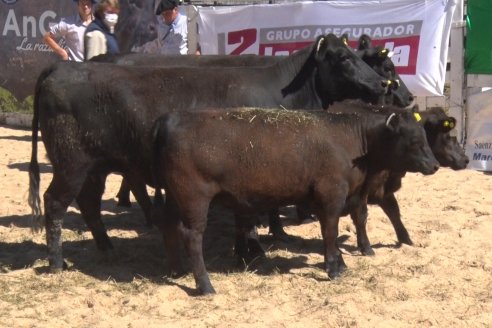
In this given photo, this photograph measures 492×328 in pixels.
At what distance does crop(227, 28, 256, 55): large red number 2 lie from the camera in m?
12.5

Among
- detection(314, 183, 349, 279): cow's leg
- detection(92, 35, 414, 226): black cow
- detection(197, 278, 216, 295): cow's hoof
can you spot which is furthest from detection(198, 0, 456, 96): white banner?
detection(197, 278, 216, 295): cow's hoof

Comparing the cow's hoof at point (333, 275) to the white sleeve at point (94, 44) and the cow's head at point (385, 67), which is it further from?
the white sleeve at point (94, 44)

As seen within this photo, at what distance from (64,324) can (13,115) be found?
391 inches

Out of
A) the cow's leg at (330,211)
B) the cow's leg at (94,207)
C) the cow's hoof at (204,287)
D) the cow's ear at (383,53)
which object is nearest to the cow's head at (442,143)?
the cow's ear at (383,53)

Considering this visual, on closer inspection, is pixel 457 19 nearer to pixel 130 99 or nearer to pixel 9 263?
pixel 130 99

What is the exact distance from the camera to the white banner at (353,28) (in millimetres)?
11125

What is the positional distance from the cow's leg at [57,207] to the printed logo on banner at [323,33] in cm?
565

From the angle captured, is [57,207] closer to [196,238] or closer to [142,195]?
[142,195]

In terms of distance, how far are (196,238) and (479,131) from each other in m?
5.80

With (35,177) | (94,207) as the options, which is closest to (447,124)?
(94,207)

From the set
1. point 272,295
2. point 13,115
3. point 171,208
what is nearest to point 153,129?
point 171,208

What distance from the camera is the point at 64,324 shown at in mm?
5727

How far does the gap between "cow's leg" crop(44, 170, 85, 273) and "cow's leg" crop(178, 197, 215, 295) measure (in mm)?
1145

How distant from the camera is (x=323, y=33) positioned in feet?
39.0
